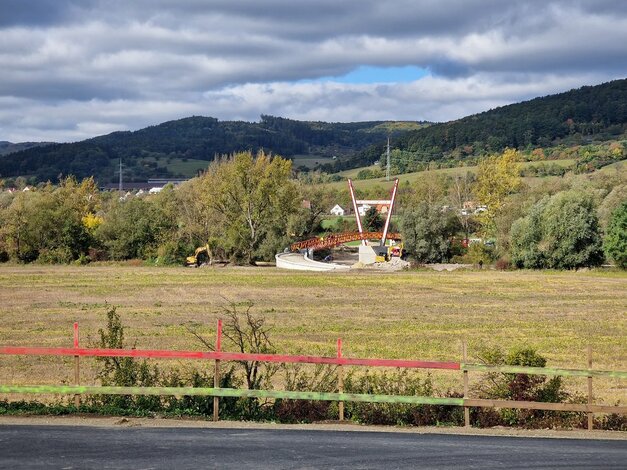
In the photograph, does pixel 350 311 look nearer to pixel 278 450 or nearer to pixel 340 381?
pixel 340 381

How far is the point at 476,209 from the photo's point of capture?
96312mm

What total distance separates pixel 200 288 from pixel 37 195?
44598mm

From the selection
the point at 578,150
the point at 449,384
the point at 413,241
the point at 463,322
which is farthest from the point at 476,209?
the point at 578,150

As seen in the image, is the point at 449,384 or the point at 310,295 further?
the point at 310,295

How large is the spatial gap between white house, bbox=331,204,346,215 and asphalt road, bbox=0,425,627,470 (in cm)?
13485

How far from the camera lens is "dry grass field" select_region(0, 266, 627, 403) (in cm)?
2836

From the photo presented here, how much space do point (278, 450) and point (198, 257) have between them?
7307 cm

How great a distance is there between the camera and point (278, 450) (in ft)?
41.8

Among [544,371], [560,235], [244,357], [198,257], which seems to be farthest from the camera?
[198,257]

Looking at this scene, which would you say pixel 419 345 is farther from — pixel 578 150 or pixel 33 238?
pixel 578 150

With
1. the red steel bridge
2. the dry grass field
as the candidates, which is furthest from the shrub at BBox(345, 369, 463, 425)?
the red steel bridge

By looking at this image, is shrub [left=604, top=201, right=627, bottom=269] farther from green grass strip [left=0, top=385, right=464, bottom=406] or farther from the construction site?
green grass strip [left=0, top=385, right=464, bottom=406]

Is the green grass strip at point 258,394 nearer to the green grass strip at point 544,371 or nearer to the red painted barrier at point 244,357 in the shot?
the red painted barrier at point 244,357

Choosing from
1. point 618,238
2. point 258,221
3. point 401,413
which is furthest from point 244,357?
point 258,221
